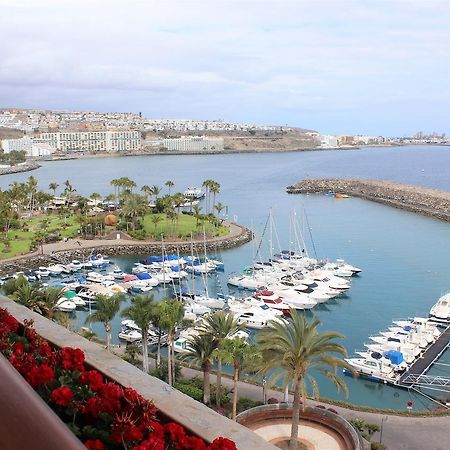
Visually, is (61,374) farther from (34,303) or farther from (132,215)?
(132,215)

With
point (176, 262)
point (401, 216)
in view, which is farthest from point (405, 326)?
point (401, 216)

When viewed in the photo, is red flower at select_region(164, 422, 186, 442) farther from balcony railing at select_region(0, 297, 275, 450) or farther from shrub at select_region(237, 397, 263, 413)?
shrub at select_region(237, 397, 263, 413)

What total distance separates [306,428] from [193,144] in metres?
177

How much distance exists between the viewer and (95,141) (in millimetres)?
182625

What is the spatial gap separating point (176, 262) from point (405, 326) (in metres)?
16.3

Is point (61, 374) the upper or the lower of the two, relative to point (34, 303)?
upper

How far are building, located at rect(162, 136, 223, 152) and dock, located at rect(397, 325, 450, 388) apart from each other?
163 meters

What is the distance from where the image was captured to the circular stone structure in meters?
12.6

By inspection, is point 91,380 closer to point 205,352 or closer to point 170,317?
point 205,352

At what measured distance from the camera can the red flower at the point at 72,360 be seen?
3463mm

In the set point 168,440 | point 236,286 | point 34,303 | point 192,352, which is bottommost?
point 236,286

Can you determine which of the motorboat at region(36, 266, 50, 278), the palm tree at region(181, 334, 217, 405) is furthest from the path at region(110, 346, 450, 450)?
the motorboat at region(36, 266, 50, 278)

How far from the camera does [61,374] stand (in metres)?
3.46

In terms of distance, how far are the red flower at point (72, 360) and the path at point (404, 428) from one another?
12.8m
